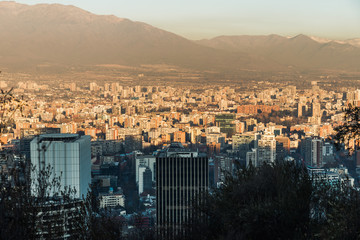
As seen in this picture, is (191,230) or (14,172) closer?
(14,172)

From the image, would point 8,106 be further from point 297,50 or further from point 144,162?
point 297,50

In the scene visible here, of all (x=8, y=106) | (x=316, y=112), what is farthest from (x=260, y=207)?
(x=316, y=112)

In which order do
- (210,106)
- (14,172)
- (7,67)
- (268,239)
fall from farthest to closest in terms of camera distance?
(7,67) < (210,106) < (268,239) < (14,172)

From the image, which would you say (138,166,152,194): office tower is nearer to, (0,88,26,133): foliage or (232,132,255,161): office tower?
(232,132,255,161): office tower

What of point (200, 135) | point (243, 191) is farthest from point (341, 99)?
point (243, 191)

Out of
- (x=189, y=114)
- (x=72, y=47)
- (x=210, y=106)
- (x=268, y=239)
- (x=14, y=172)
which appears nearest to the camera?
(x=14, y=172)

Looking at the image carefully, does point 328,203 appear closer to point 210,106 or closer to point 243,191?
point 243,191

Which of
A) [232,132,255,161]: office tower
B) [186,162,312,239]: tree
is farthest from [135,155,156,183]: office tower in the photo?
[186,162,312,239]: tree
